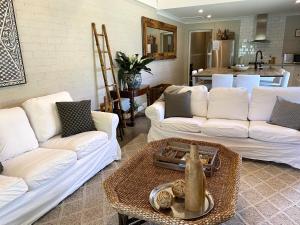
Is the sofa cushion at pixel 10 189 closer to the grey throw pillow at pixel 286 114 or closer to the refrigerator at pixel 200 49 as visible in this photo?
the grey throw pillow at pixel 286 114

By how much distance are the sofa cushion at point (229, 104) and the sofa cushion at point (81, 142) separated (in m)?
1.66

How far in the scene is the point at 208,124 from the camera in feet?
10.1

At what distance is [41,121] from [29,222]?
3.52 feet

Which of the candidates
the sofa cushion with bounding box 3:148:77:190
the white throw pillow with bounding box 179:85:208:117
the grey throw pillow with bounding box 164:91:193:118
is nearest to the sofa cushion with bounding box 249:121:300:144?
the white throw pillow with bounding box 179:85:208:117

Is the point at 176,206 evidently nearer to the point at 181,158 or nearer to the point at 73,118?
the point at 181,158

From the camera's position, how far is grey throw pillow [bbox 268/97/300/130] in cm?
279

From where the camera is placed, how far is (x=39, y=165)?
2.00 m

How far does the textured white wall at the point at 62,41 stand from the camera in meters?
2.82

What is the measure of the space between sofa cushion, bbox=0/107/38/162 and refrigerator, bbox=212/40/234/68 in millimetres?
6740

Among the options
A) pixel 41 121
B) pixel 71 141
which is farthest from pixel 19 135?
pixel 71 141

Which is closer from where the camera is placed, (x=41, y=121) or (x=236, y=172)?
(x=236, y=172)

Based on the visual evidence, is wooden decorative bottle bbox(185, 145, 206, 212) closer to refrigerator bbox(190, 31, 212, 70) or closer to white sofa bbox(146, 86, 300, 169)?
white sofa bbox(146, 86, 300, 169)

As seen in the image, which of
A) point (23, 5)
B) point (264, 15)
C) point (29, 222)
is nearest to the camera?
point (29, 222)

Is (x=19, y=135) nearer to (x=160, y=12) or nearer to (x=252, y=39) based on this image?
(x=160, y=12)
